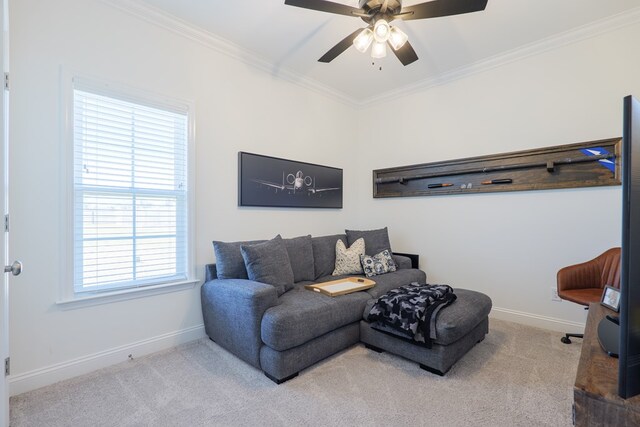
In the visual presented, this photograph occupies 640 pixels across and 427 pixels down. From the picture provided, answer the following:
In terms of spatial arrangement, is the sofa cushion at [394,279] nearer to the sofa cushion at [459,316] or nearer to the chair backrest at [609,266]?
the sofa cushion at [459,316]

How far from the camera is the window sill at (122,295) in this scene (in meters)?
2.12

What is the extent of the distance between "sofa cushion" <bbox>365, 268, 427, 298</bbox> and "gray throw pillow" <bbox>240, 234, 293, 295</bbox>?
31.0 inches

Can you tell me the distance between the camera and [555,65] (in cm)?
291

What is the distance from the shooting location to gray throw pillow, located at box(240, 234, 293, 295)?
8.30 ft

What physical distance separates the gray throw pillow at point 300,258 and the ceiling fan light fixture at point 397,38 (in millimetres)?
2016

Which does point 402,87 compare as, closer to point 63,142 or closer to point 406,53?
point 406,53

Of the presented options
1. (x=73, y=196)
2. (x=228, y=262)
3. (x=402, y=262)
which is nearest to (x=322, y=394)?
(x=228, y=262)

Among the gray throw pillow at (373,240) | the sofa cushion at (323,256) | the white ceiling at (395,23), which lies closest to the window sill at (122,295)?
the sofa cushion at (323,256)

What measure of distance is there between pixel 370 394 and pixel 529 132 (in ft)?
9.60

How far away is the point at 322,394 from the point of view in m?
1.90

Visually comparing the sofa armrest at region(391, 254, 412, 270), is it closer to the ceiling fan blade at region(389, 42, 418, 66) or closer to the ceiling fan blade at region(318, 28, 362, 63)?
the ceiling fan blade at region(389, 42, 418, 66)

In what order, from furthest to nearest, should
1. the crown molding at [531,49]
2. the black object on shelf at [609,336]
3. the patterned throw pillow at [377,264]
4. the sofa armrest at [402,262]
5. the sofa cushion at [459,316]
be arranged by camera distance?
the sofa armrest at [402,262] → the patterned throw pillow at [377,264] → the crown molding at [531,49] → the sofa cushion at [459,316] → the black object on shelf at [609,336]

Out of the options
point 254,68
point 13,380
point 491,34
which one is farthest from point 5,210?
point 491,34

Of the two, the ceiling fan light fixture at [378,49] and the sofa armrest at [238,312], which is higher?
the ceiling fan light fixture at [378,49]
